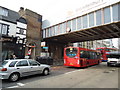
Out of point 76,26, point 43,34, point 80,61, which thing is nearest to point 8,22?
point 43,34

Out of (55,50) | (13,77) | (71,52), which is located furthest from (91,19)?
(55,50)

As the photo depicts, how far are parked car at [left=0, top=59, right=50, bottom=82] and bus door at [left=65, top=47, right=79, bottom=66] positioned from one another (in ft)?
18.7

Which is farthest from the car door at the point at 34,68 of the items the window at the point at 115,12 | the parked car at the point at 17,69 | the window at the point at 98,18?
the window at the point at 115,12

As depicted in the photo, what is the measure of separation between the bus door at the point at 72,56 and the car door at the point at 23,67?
22.4 feet

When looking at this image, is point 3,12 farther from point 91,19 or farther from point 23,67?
point 91,19

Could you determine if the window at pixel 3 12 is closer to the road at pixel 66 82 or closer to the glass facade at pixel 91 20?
the glass facade at pixel 91 20

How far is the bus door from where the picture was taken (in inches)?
484

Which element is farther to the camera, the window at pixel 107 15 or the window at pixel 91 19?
the window at pixel 91 19

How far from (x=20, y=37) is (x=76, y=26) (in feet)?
35.2

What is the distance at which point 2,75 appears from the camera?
607 cm

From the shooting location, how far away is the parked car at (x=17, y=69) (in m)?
6.14

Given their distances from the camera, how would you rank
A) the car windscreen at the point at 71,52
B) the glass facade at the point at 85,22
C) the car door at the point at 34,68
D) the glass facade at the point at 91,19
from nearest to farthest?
1. the car door at the point at 34,68
2. the car windscreen at the point at 71,52
3. the glass facade at the point at 91,19
4. the glass facade at the point at 85,22

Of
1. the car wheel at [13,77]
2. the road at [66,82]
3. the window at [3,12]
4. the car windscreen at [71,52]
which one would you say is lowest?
the road at [66,82]

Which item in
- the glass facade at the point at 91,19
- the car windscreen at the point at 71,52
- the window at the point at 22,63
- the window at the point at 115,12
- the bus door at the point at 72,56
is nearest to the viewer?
the window at the point at 22,63
